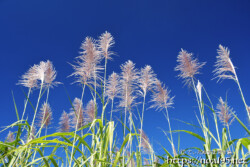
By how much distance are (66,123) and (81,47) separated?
125cm

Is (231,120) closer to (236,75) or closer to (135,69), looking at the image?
(236,75)

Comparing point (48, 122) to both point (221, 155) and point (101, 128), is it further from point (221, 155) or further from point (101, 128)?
point (221, 155)

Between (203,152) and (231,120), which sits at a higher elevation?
(231,120)

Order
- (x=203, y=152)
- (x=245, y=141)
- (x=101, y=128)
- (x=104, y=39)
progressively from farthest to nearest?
(x=104, y=39) < (x=203, y=152) < (x=101, y=128) < (x=245, y=141)

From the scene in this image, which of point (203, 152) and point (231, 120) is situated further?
point (231, 120)

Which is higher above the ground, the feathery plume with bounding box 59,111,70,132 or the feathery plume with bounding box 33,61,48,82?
the feathery plume with bounding box 33,61,48,82

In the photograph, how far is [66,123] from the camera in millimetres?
3289

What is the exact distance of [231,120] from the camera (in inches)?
130

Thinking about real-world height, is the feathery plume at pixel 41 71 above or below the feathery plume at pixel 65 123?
above

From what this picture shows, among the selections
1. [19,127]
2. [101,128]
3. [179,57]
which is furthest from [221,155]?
[19,127]

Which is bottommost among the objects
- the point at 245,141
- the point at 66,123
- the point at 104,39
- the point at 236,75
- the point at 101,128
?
the point at 245,141

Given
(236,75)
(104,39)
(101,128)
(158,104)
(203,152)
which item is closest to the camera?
(101,128)

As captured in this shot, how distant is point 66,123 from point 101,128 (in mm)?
1501

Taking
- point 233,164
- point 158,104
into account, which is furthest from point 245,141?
point 158,104
